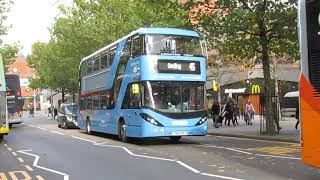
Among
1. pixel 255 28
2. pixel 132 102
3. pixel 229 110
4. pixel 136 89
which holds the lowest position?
pixel 229 110

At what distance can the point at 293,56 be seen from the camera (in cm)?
2425

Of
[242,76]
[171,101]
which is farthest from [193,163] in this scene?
[242,76]

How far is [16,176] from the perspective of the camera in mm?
12703

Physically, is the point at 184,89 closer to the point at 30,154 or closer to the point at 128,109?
the point at 128,109

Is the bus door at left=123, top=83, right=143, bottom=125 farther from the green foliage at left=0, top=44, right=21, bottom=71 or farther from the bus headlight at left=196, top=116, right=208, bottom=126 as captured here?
the green foliage at left=0, top=44, right=21, bottom=71

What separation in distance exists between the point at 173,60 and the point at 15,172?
8.37m

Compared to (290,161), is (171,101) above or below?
above

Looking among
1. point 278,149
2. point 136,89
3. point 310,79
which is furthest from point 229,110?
point 310,79

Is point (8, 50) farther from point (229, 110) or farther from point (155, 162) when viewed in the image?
point (155, 162)

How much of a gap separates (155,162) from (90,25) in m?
29.3

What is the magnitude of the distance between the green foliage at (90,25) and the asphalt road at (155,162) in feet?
24.9

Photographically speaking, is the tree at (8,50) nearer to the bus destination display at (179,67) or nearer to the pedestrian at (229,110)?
the pedestrian at (229,110)

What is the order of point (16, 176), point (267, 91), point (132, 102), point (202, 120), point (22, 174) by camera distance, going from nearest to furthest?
point (16, 176), point (22, 174), point (202, 120), point (132, 102), point (267, 91)

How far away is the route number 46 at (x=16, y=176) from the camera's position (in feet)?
40.6
